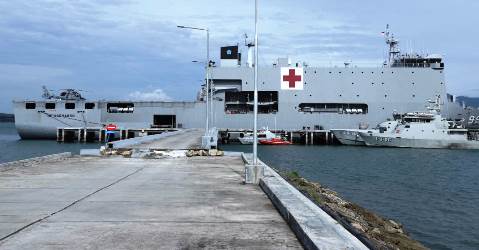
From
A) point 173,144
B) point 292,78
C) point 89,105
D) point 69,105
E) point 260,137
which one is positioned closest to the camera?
point 173,144

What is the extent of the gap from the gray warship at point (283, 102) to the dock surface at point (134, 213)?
158ft

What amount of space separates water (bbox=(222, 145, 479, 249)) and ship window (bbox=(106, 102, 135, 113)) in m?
34.0

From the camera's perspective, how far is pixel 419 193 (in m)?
20.3

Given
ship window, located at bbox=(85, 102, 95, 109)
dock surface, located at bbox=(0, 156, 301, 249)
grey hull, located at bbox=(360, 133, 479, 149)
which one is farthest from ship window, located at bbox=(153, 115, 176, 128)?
dock surface, located at bbox=(0, 156, 301, 249)

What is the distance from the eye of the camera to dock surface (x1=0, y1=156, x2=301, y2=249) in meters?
5.59

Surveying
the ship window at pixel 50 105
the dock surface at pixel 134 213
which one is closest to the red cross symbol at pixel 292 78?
the ship window at pixel 50 105

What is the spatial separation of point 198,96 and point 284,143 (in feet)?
55.7

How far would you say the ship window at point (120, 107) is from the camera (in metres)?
64.9

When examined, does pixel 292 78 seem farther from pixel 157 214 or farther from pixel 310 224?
pixel 310 224

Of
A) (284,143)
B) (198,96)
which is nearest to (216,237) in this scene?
(284,143)

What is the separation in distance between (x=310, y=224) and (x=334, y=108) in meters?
58.3

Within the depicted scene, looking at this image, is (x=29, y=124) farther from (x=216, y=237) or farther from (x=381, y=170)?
(x=216, y=237)

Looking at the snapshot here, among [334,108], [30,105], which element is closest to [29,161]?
[334,108]

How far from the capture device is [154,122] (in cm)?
6494
